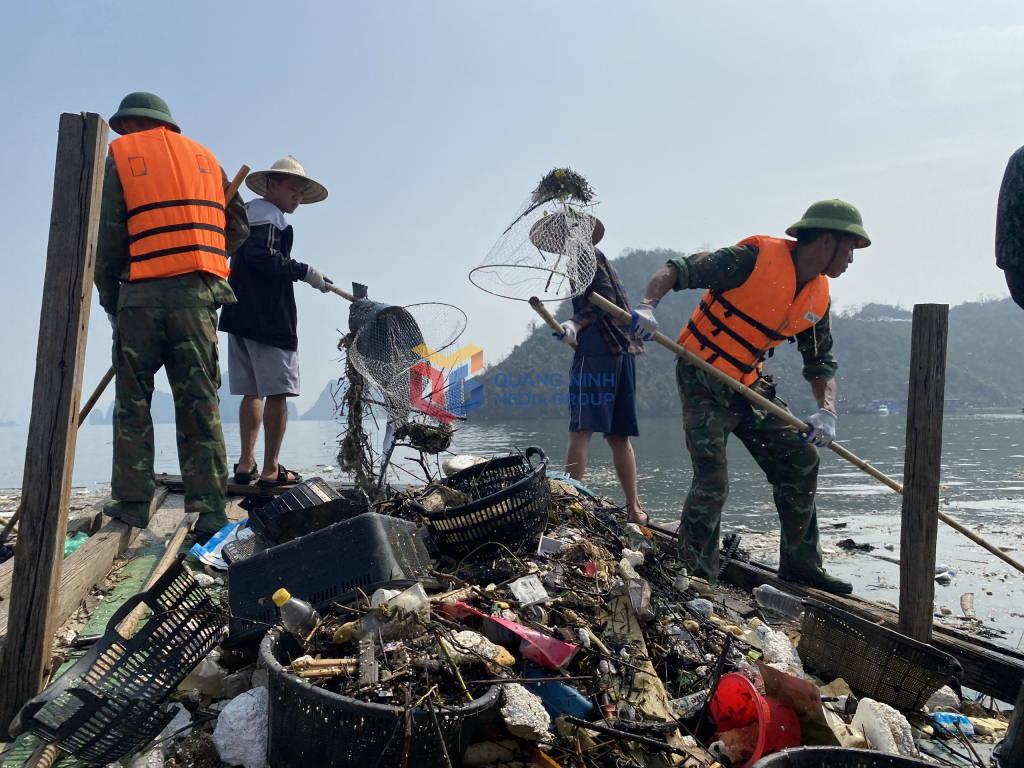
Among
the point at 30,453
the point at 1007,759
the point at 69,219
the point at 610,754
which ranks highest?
the point at 69,219

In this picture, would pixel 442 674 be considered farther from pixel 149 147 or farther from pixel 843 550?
pixel 843 550

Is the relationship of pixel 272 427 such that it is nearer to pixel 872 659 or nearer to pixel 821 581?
pixel 821 581

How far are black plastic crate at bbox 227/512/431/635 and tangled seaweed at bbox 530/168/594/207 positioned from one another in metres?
2.71

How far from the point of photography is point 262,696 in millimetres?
1827

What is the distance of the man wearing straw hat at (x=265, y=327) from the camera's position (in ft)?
14.5

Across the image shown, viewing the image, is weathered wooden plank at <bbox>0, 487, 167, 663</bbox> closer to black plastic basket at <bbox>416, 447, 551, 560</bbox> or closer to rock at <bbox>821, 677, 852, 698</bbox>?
black plastic basket at <bbox>416, 447, 551, 560</bbox>

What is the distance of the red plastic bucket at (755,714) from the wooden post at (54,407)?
6.87 ft

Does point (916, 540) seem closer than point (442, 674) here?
No

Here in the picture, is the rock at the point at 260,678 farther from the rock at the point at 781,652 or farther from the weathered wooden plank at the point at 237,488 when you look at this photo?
the weathered wooden plank at the point at 237,488

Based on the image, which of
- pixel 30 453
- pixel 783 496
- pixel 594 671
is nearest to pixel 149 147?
pixel 30 453

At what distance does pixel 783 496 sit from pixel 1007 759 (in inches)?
90.1

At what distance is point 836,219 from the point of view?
3.53 meters

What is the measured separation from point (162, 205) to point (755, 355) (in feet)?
10.9

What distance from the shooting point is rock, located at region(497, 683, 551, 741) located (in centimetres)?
169
